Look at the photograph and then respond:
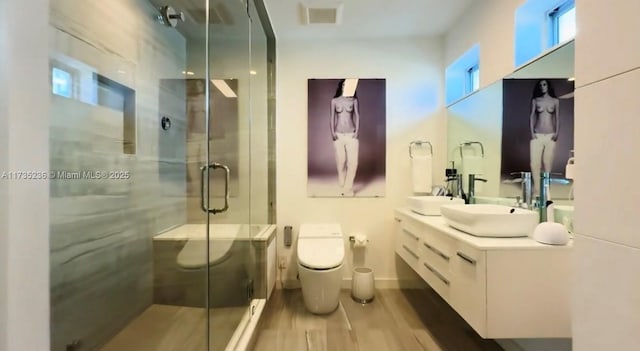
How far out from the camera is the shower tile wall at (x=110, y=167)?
1197 mm

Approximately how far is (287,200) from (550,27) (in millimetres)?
2236

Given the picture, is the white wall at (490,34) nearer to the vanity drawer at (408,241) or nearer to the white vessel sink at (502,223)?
the white vessel sink at (502,223)

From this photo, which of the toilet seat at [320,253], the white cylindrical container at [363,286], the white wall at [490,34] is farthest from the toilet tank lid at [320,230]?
the white wall at [490,34]

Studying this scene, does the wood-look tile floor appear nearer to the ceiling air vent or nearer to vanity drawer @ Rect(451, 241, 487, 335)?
vanity drawer @ Rect(451, 241, 487, 335)

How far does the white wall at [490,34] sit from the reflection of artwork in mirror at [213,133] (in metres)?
1.82

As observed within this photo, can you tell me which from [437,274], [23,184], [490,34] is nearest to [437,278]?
[437,274]

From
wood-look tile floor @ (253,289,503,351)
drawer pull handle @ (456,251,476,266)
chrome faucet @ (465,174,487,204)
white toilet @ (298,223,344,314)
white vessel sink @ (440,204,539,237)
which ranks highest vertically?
chrome faucet @ (465,174,487,204)

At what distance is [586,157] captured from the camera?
739 mm

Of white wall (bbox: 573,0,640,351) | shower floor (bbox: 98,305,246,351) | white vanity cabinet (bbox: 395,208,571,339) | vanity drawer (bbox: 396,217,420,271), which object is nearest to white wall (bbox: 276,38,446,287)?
vanity drawer (bbox: 396,217,420,271)

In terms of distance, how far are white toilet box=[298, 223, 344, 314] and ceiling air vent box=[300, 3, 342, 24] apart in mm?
1754

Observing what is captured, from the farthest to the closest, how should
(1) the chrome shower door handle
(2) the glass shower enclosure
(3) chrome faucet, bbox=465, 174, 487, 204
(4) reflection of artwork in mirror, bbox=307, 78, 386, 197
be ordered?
1. (4) reflection of artwork in mirror, bbox=307, 78, 386, 197
2. (3) chrome faucet, bbox=465, 174, 487, 204
3. (1) the chrome shower door handle
4. (2) the glass shower enclosure

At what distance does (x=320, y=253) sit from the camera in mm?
2297

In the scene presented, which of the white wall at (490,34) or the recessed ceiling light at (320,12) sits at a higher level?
the recessed ceiling light at (320,12)

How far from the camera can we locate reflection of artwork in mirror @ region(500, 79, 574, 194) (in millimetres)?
1608
